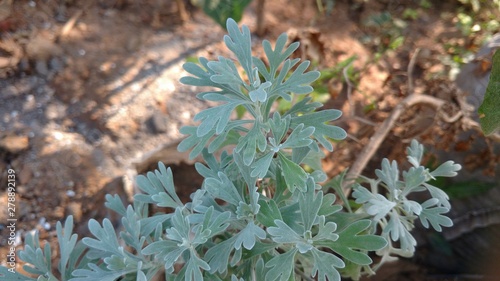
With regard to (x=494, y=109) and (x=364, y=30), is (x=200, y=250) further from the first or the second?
(x=364, y=30)

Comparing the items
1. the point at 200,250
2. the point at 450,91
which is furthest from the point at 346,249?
the point at 450,91

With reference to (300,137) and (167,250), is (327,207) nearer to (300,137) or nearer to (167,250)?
(300,137)

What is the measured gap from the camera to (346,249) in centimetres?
70

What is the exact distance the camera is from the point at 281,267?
706 mm

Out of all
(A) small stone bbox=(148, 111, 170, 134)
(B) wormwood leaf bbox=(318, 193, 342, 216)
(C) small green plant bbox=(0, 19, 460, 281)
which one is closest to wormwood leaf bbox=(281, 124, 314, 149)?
(C) small green plant bbox=(0, 19, 460, 281)

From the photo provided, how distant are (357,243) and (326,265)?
2.2 inches

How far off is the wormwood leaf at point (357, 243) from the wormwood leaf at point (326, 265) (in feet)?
0.06

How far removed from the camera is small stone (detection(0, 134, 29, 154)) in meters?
1.58

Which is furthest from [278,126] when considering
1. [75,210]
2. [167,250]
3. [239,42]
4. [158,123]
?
[158,123]

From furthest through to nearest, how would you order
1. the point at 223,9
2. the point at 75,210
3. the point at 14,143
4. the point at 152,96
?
the point at 152,96
the point at 223,9
the point at 14,143
the point at 75,210

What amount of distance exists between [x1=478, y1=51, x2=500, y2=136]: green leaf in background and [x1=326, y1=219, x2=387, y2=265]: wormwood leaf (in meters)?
0.30

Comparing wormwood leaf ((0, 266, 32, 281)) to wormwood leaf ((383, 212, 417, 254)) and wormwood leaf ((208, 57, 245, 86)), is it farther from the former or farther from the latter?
wormwood leaf ((383, 212, 417, 254))

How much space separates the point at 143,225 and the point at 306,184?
305 millimetres

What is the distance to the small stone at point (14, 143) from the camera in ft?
5.18
